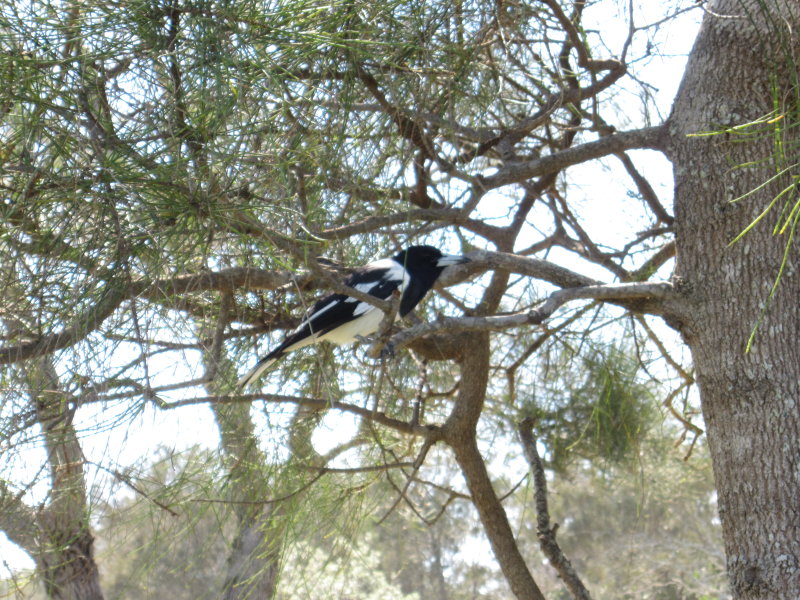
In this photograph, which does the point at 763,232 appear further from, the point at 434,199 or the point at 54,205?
the point at 54,205

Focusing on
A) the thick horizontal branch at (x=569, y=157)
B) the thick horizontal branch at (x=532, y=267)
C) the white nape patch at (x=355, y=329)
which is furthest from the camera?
the white nape patch at (x=355, y=329)

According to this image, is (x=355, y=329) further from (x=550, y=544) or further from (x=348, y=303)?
(x=550, y=544)

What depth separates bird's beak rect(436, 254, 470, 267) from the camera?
2477 millimetres

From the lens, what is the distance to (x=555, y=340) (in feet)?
9.51

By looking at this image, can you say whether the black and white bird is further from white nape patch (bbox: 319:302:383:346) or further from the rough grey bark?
the rough grey bark

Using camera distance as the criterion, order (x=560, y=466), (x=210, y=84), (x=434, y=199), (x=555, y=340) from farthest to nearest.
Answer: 1. (x=560, y=466)
2. (x=555, y=340)
3. (x=434, y=199)
4. (x=210, y=84)

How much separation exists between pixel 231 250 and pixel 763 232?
1114mm

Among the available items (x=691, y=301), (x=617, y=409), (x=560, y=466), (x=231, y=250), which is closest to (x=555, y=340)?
(x=617, y=409)

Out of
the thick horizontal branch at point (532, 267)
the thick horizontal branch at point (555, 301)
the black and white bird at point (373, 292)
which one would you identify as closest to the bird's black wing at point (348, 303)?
the black and white bird at point (373, 292)

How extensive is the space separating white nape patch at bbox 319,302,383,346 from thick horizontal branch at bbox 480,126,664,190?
695 mm

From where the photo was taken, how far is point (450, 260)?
2.58 m

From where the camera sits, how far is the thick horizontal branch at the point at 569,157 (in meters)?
2.16

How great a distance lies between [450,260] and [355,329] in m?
0.43

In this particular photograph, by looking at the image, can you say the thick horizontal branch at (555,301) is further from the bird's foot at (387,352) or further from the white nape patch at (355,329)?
the white nape patch at (355,329)
